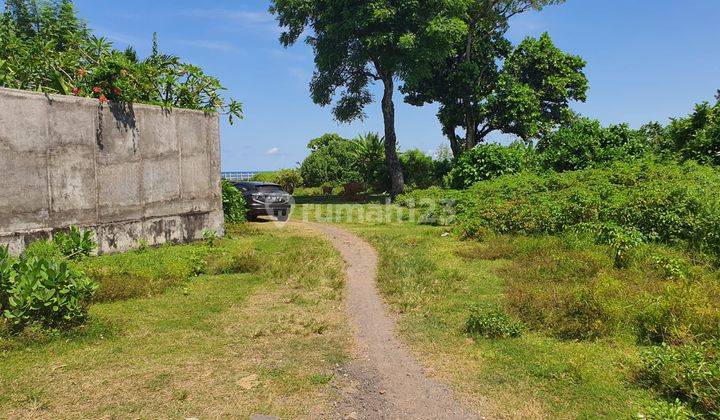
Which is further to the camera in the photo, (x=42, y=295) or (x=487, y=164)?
(x=487, y=164)

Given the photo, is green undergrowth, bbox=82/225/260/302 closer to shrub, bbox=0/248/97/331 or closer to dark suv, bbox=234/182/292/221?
shrub, bbox=0/248/97/331

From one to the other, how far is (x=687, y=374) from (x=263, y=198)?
16.2 m

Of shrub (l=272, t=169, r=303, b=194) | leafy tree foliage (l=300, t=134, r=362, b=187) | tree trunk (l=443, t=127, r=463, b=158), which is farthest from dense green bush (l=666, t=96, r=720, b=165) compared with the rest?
shrub (l=272, t=169, r=303, b=194)

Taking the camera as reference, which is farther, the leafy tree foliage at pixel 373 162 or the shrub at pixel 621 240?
the leafy tree foliage at pixel 373 162

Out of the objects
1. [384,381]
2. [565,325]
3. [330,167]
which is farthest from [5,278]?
[330,167]

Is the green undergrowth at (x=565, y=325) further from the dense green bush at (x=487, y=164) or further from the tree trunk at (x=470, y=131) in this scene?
the tree trunk at (x=470, y=131)

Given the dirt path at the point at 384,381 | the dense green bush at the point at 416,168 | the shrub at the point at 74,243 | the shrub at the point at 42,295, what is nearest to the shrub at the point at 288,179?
the dense green bush at the point at 416,168

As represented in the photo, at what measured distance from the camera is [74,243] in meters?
10.1

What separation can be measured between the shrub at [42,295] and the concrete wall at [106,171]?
4192 mm

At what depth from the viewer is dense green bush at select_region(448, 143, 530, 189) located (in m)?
22.6

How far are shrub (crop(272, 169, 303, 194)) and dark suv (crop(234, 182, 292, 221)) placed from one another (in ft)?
59.6

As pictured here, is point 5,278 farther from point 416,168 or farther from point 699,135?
point 416,168

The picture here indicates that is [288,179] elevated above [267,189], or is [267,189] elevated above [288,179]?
[288,179]

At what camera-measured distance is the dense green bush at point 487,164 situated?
22.6m
